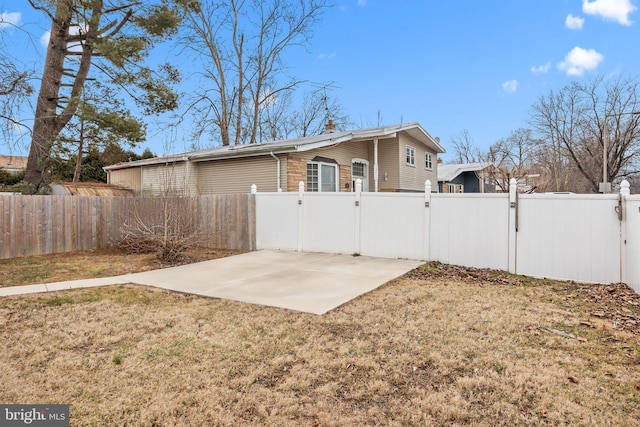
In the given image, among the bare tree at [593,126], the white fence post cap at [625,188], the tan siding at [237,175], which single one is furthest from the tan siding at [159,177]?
the bare tree at [593,126]

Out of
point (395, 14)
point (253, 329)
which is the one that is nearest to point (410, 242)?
point (253, 329)

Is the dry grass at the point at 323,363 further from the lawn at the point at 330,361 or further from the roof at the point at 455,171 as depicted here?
the roof at the point at 455,171

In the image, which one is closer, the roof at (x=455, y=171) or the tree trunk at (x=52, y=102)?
the tree trunk at (x=52, y=102)

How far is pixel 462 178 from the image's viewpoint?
27.3 meters

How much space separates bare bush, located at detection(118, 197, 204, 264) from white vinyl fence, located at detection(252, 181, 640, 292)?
6.46 feet

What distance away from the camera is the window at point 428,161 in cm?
1889

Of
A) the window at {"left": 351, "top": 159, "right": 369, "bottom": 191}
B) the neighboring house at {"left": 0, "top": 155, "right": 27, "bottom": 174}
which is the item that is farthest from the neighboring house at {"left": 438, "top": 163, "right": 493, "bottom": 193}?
the neighboring house at {"left": 0, "top": 155, "right": 27, "bottom": 174}

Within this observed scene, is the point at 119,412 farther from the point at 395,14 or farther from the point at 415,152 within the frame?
the point at 395,14

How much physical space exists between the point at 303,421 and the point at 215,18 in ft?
88.7

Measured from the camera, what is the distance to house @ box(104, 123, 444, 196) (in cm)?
1185

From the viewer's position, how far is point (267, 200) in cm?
1014

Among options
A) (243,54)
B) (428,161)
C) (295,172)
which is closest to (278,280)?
(295,172)

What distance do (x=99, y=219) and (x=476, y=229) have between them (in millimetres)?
9659

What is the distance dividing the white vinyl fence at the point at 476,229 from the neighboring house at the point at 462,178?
17.7m
